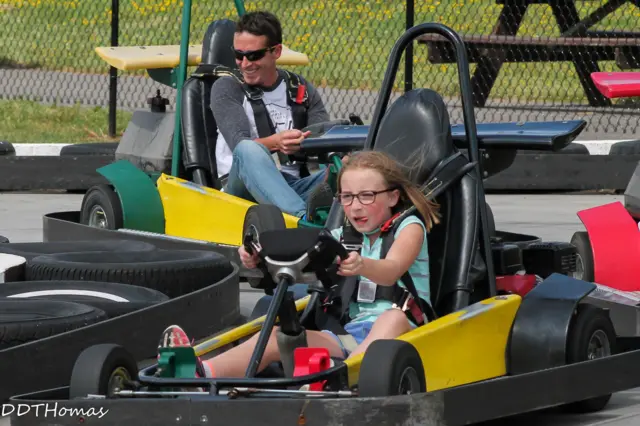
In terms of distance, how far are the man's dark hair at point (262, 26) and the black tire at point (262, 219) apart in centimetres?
84

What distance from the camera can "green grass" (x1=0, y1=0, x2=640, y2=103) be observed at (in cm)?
1469

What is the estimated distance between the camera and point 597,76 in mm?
5984

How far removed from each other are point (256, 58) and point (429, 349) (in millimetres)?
3092

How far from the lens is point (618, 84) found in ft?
19.2

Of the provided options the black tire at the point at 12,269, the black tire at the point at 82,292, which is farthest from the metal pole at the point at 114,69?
the black tire at the point at 82,292

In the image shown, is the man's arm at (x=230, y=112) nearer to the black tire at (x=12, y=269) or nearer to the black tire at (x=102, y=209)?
the black tire at (x=102, y=209)

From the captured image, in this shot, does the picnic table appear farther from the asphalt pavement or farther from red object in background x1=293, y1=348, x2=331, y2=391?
red object in background x1=293, y1=348, x2=331, y2=391

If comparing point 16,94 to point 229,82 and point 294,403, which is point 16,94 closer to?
point 229,82

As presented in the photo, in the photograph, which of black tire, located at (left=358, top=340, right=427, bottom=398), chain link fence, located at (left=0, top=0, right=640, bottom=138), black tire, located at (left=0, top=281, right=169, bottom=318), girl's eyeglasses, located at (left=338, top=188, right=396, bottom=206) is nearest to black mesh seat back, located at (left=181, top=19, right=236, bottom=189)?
black tire, located at (left=0, top=281, right=169, bottom=318)

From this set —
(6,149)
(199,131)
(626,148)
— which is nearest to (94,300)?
(199,131)

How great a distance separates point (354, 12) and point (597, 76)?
35.1 ft

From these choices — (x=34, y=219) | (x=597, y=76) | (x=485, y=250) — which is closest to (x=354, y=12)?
(x=34, y=219)

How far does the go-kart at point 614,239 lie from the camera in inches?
233

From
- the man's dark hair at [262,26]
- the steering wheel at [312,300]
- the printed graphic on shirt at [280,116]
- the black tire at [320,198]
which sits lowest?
the steering wheel at [312,300]
